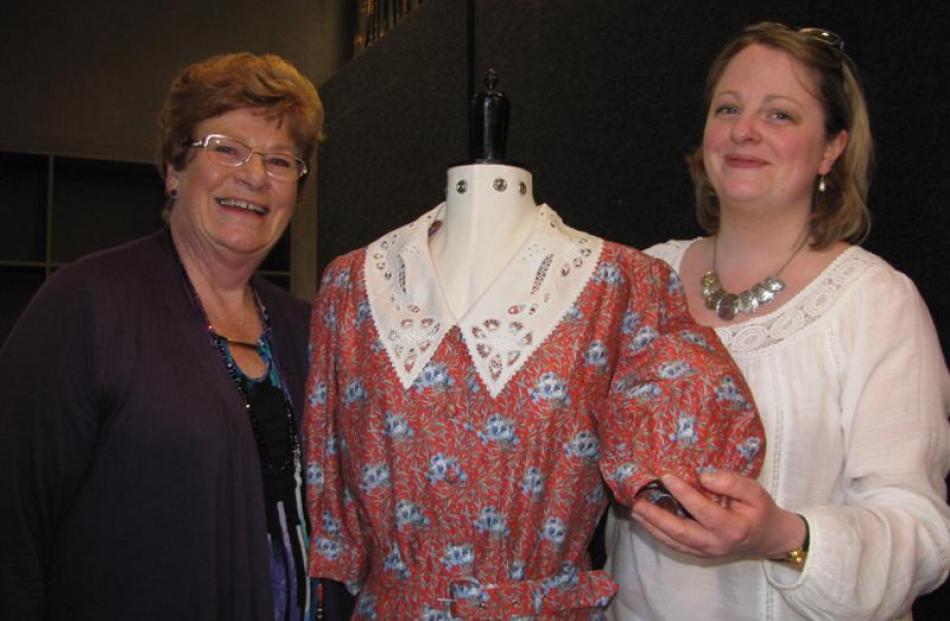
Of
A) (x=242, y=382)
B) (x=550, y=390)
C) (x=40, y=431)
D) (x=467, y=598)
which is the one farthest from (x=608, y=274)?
(x=40, y=431)

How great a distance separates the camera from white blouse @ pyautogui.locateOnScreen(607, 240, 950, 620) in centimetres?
122

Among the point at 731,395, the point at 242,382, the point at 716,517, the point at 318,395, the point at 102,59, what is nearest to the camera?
the point at 716,517

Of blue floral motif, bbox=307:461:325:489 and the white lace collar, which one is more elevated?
the white lace collar

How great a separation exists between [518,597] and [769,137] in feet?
2.80

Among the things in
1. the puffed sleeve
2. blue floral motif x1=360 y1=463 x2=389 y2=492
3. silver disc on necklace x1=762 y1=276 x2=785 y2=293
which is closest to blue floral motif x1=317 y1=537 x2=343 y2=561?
the puffed sleeve

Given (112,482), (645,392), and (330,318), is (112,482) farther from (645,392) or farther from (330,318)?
(645,392)

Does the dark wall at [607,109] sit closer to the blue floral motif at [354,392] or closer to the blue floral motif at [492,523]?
the blue floral motif at [492,523]

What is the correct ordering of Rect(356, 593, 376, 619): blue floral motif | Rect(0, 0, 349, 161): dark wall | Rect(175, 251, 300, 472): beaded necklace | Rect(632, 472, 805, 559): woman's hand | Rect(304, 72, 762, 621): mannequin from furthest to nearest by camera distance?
Rect(0, 0, 349, 161): dark wall < Rect(175, 251, 300, 472): beaded necklace < Rect(356, 593, 376, 619): blue floral motif < Rect(304, 72, 762, 621): mannequin < Rect(632, 472, 805, 559): woman's hand

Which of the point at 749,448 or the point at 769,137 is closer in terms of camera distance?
the point at 749,448

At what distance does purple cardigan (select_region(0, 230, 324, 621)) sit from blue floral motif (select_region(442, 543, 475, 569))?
1.55 ft

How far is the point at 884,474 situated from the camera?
1.30 meters

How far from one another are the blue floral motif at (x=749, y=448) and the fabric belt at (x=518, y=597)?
→ 1.09 ft

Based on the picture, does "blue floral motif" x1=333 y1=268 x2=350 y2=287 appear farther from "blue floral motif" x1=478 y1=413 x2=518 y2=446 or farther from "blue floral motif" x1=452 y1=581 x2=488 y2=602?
"blue floral motif" x1=452 y1=581 x2=488 y2=602

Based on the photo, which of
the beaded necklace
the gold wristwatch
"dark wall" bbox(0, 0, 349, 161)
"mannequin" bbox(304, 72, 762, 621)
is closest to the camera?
the gold wristwatch
